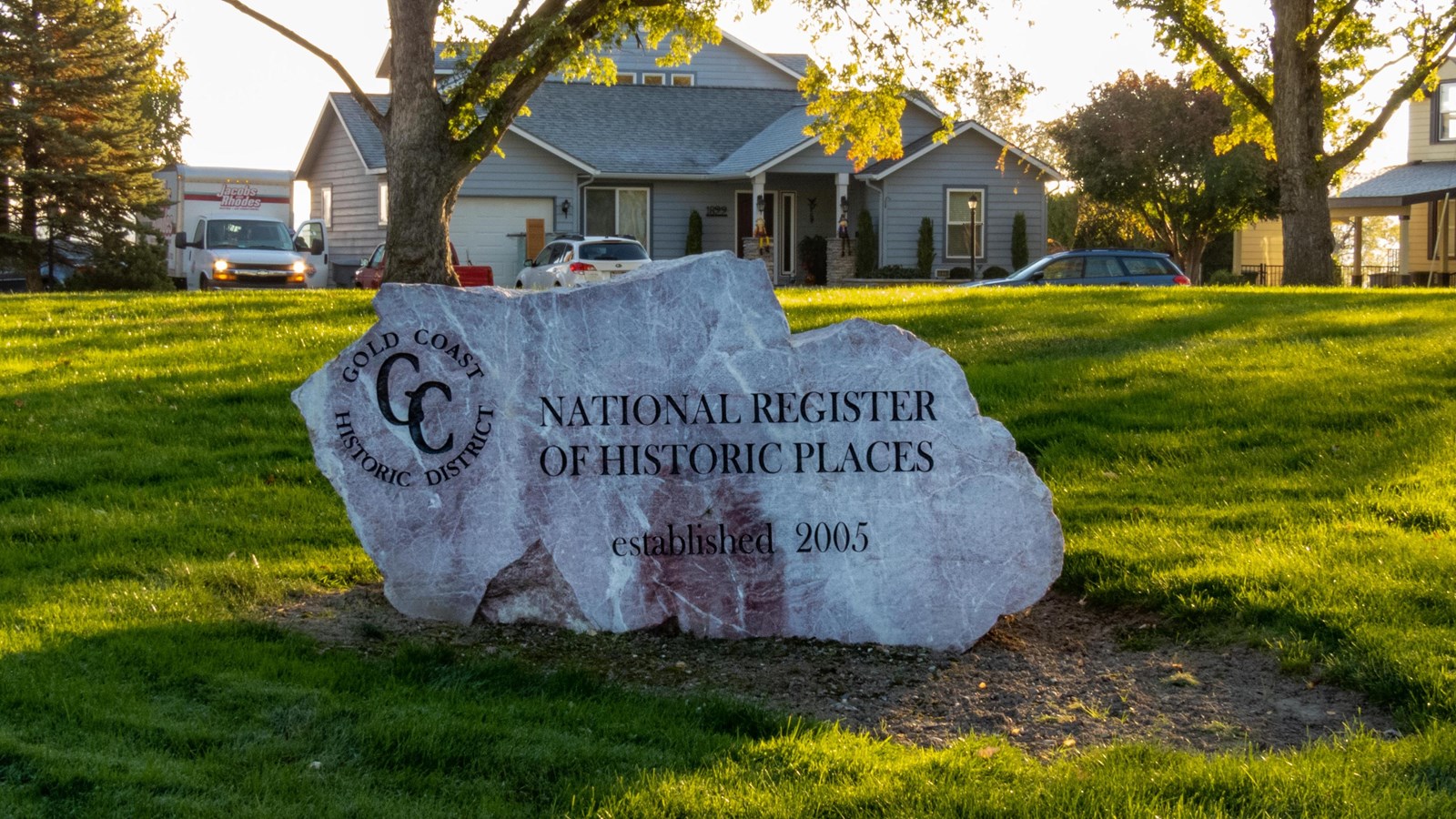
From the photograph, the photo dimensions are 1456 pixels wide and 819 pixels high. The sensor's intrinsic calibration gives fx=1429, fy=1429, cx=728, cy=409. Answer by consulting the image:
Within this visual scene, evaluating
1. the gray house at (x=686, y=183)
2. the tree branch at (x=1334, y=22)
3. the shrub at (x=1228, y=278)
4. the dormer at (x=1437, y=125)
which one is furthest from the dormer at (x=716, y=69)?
the tree branch at (x=1334, y=22)

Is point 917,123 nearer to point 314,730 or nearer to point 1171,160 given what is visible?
point 1171,160

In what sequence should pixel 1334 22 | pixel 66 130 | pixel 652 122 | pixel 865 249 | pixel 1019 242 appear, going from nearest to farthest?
pixel 1334 22 → pixel 66 130 → pixel 865 249 → pixel 1019 242 → pixel 652 122

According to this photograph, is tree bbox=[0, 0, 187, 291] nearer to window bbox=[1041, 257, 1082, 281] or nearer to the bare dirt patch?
window bbox=[1041, 257, 1082, 281]

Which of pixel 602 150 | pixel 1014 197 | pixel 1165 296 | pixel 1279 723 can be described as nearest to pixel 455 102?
pixel 1165 296

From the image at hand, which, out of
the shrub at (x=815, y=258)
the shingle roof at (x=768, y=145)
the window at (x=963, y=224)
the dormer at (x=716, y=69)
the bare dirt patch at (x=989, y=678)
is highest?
the dormer at (x=716, y=69)

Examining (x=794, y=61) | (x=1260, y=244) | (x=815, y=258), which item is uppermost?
(x=794, y=61)

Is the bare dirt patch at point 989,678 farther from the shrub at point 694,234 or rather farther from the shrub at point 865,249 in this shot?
the shrub at point 694,234

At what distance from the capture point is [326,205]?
127ft

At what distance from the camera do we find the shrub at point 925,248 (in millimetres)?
34156

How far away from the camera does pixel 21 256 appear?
28.5m

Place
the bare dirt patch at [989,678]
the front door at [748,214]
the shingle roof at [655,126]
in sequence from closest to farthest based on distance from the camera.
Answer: the bare dirt patch at [989,678]
the shingle roof at [655,126]
the front door at [748,214]

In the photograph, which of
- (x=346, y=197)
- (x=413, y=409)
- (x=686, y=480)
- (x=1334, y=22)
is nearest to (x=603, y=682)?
(x=686, y=480)

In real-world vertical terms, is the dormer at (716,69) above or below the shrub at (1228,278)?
above

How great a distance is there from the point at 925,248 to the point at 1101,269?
1094 centimetres
